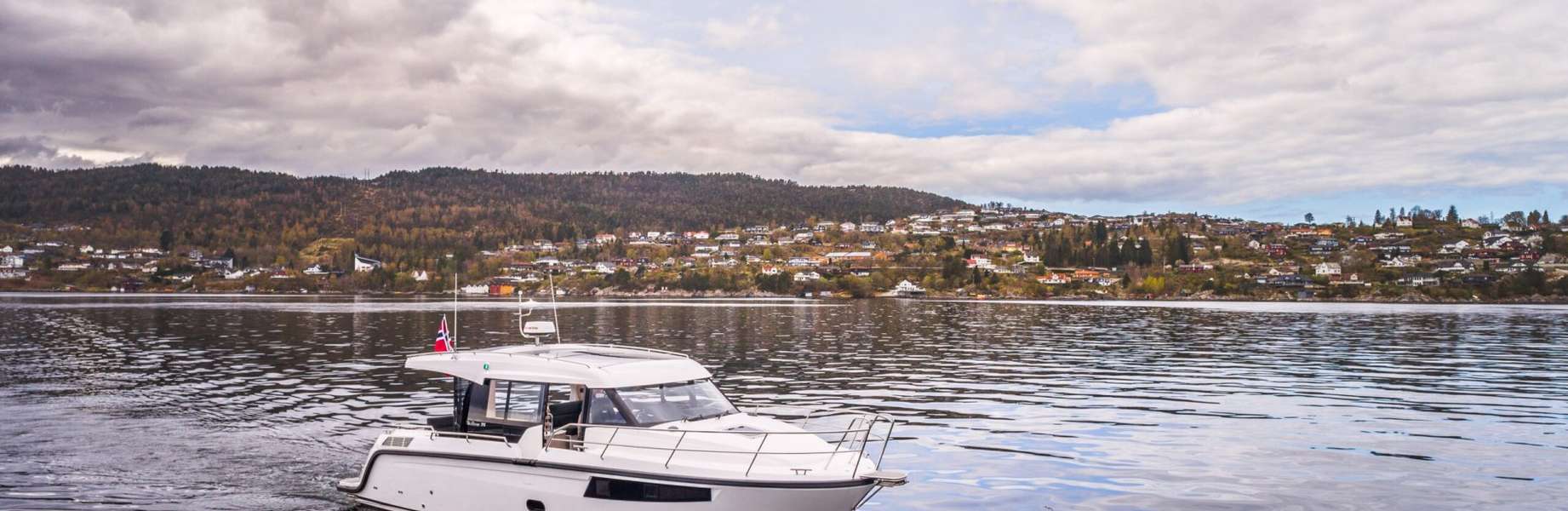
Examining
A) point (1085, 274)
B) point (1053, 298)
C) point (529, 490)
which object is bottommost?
point (1053, 298)

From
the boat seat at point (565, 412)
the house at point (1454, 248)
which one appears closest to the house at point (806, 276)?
the house at point (1454, 248)

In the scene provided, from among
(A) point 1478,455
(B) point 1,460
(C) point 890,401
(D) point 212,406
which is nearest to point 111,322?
(D) point 212,406

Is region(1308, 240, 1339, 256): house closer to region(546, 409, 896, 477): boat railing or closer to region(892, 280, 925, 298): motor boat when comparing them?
region(892, 280, 925, 298): motor boat

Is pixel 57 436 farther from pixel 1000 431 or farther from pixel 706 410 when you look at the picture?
pixel 1000 431

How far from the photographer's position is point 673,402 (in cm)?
1324

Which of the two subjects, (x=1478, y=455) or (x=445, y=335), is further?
(x=1478, y=455)

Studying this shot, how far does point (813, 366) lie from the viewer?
3628cm

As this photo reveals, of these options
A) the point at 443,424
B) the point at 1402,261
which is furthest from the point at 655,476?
the point at 1402,261

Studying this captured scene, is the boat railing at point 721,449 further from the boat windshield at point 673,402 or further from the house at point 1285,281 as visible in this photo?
the house at point 1285,281

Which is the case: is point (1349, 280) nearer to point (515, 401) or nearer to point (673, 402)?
point (673, 402)

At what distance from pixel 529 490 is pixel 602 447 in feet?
3.65

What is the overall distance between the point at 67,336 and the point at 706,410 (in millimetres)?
52317

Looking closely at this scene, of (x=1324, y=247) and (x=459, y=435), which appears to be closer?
(x=459, y=435)

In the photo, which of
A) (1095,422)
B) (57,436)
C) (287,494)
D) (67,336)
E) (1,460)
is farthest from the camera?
(67,336)
